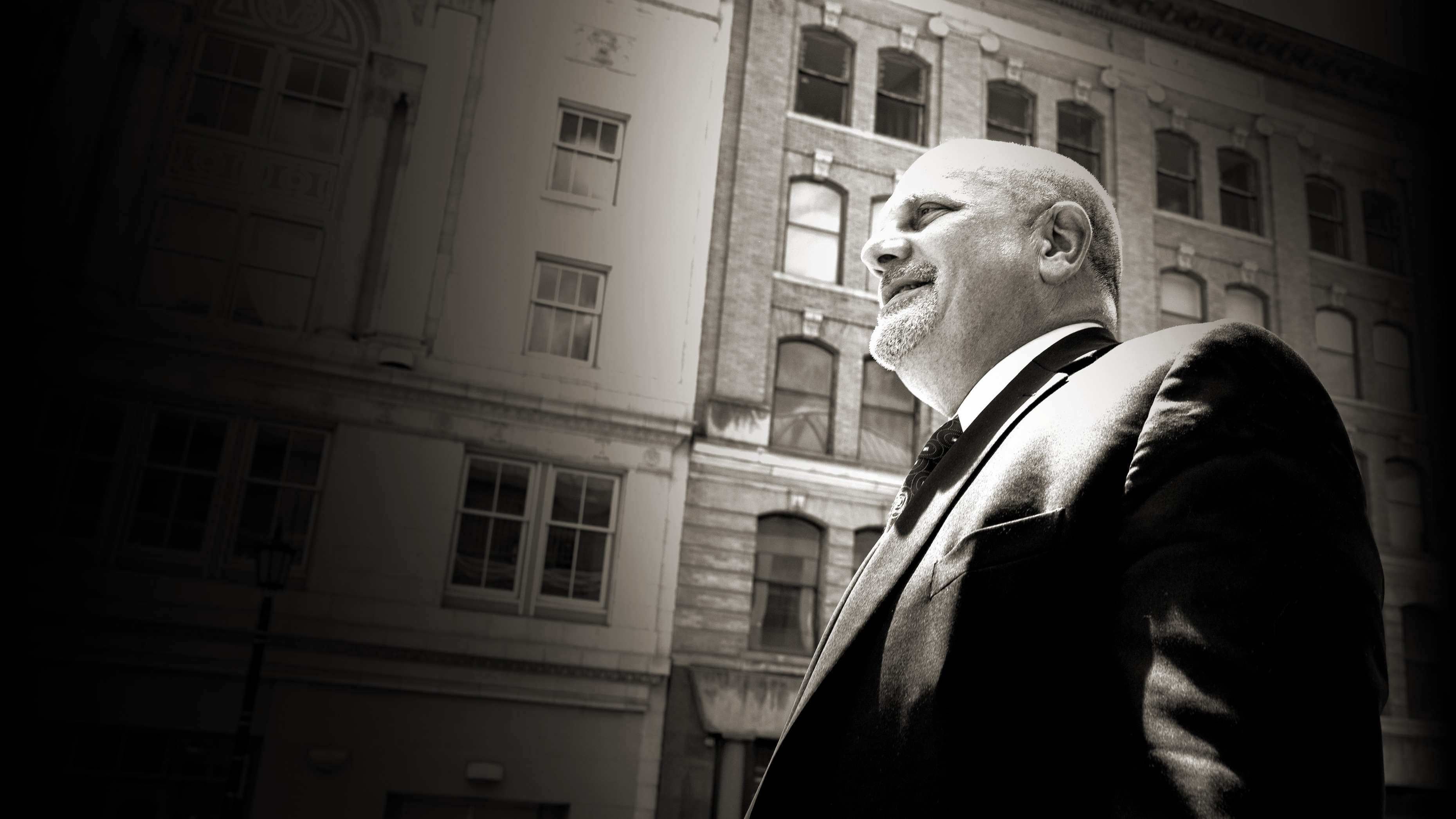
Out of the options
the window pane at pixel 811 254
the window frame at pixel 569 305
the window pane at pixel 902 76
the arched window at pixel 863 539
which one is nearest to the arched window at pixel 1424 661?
the arched window at pixel 863 539

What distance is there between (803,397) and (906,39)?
17.5 ft

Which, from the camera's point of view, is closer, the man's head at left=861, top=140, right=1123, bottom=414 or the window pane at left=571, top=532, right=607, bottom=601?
the man's head at left=861, top=140, right=1123, bottom=414

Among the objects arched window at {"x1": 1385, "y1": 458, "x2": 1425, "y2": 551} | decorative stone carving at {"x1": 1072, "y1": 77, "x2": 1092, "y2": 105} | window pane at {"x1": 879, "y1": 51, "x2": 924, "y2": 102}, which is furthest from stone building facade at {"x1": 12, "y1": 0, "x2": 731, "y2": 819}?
arched window at {"x1": 1385, "y1": 458, "x2": 1425, "y2": 551}

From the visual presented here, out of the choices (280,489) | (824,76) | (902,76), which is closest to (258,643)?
(280,489)

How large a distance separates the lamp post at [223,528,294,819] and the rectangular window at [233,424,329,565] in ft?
3.72

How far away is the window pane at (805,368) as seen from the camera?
1106 centimetres

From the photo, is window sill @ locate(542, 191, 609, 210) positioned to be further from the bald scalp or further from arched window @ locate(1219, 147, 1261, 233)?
arched window @ locate(1219, 147, 1261, 233)

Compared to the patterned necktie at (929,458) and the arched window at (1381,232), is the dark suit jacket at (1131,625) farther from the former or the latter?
the arched window at (1381,232)

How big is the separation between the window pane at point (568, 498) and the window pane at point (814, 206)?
446 cm

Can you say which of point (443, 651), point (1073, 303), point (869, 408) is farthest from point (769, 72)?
point (1073, 303)

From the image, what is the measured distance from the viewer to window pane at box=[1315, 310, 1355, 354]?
13.2 metres

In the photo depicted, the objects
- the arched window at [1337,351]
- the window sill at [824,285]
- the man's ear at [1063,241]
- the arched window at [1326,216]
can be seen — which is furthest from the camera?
the arched window at [1326,216]

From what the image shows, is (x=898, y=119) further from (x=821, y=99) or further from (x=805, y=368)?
(x=805, y=368)

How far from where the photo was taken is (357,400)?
29.2ft
